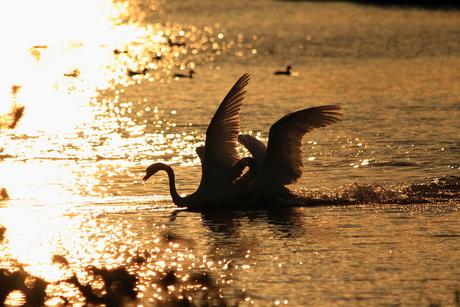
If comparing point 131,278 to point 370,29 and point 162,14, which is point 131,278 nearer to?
point 370,29

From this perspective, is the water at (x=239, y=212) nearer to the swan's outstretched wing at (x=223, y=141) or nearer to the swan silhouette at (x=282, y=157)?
the swan silhouette at (x=282, y=157)

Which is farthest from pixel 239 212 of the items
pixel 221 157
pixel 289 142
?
pixel 289 142

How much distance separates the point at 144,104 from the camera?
30.7 metres

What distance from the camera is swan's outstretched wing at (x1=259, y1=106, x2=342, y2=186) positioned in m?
14.8

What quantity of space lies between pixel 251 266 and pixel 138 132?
43.5 ft

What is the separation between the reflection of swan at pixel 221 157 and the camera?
48.8 ft

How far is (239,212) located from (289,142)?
148 centimetres

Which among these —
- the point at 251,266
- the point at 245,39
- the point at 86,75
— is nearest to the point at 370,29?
the point at 245,39

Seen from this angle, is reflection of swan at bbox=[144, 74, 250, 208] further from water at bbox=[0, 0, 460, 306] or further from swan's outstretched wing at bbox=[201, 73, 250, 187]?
water at bbox=[0, 0, 460, 306]

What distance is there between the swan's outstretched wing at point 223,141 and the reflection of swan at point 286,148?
0.60 m

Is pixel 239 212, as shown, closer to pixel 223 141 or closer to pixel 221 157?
pixel 221 157

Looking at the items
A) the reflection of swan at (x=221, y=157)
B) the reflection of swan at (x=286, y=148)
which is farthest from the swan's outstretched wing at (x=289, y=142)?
the reflection of swan at (x=221, y=157)

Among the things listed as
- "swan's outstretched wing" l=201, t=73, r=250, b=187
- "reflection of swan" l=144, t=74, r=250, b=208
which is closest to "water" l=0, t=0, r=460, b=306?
"reflection of swan" l=144, t=74, r=250, b=208

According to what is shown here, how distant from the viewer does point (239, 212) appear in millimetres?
14945
